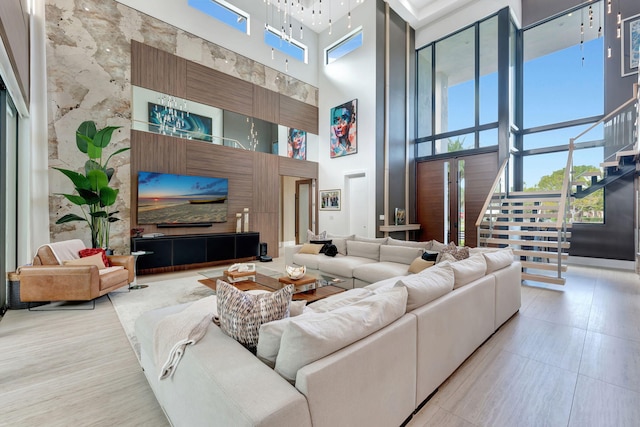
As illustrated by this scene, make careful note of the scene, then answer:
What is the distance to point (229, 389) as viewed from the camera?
101cm

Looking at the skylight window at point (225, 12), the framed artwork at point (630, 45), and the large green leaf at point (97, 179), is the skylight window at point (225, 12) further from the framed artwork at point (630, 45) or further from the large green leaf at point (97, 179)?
the framed artwork at point (630, 45)

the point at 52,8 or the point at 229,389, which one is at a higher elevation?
the point at 52,8

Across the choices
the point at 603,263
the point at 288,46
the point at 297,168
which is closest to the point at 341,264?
the point at 297,168

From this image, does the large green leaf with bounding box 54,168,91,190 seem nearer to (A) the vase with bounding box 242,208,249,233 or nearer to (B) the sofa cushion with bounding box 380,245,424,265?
(A) the vase with bounding box 242,208,249,233

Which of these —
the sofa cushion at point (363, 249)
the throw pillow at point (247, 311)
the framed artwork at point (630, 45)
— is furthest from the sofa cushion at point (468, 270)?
the framed artwork at point (630, 45)

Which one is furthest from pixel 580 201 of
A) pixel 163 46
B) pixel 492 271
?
pixel 163 46

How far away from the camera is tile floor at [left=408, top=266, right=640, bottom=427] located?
1724 millimetres

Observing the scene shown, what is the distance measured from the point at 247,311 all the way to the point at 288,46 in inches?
333

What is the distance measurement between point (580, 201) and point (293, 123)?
24.4 feet

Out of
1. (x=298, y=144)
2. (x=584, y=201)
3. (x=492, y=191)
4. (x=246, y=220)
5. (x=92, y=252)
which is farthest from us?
(x=298, y=144)

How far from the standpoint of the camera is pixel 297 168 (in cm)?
816

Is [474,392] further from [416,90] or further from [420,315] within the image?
[416,90]

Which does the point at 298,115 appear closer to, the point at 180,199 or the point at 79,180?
the point at 180,199

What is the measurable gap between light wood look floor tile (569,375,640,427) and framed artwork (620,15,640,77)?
7308 mm
